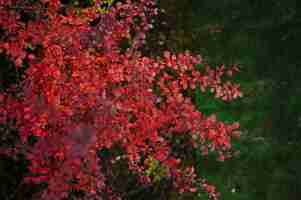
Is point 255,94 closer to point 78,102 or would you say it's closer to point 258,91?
point 258,91

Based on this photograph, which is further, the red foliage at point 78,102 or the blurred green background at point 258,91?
the blurred green background at point 258,91

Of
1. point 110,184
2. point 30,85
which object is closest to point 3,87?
point 30,85

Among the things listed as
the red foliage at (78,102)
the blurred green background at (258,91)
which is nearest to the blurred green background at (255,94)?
the blurred green background at (258,91)

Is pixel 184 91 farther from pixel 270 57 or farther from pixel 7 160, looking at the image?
pixel 7 160

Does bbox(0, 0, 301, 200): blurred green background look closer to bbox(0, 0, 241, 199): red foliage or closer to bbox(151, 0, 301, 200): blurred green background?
bbox(151, 0, 301, 200): blurred green background

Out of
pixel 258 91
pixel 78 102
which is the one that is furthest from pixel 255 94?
pixel 78 102

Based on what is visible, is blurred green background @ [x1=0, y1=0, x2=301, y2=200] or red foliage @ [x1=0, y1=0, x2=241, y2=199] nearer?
red foliage @ [x1=0, y1=0, x2=241, y2=199]

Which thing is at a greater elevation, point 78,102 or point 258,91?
point 78,102

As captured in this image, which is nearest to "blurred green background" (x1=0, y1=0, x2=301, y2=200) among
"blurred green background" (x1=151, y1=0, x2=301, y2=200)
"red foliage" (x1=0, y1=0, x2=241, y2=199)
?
"blurred green background" (x1=151, y1=0, x2=301, y2=200)

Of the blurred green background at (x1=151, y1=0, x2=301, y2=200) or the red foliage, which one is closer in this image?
the red foliage

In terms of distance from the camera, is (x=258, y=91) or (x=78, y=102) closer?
(x=78, y=102)

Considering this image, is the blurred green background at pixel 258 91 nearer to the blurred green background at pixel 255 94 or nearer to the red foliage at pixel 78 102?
the blurred green background at pixel 255 94

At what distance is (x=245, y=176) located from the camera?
7.61 meters

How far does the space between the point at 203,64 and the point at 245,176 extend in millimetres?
2424
